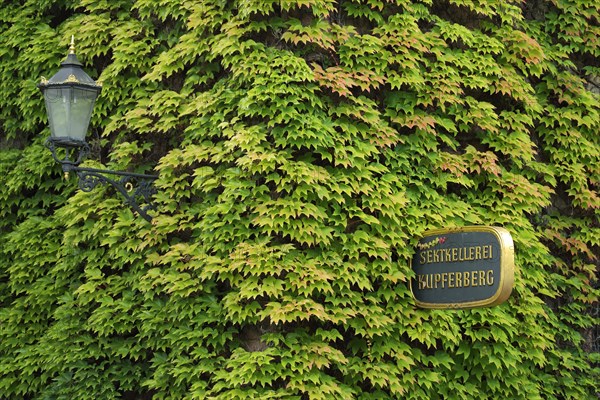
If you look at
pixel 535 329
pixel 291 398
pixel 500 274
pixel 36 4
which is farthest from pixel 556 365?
pixel 36 4

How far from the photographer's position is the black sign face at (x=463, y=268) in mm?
7016

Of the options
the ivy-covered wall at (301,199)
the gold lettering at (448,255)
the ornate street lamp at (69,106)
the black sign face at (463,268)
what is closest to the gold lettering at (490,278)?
the black sign face at (463,268)

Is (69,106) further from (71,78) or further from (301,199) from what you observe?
(301,199)

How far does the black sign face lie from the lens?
702 centimetres

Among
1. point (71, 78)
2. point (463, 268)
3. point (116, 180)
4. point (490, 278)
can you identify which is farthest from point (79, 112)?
point (490, 278)

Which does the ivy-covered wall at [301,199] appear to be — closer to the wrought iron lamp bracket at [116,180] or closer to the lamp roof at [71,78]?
the wrought iron lamp bracket at [116,180]

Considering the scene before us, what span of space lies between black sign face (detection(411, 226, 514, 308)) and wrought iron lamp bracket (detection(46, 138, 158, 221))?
2.09m

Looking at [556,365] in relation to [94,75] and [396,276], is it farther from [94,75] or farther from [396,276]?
[94,75]

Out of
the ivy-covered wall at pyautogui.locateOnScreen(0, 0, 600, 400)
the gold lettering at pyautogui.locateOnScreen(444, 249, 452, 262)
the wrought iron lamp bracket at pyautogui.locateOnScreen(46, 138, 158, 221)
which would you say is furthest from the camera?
the wrought iron lamp bracket at pyautogui.locateOnScreen(46, 138, 158, 221)

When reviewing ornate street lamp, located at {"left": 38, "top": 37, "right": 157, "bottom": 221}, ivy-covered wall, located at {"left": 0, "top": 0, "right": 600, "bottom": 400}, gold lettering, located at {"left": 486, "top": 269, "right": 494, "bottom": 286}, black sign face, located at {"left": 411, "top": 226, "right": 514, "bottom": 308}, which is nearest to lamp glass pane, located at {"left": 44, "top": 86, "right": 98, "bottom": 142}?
ornate street lamp, located at {"left": 38, "top": 37, "right": 157, "bottom": 221}

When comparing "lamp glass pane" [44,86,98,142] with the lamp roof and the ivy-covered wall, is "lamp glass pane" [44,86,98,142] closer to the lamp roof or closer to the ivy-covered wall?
the lamp roof

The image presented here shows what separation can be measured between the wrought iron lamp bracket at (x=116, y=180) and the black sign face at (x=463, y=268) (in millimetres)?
2092

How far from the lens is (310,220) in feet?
24.4

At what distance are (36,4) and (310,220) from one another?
4.06 m
